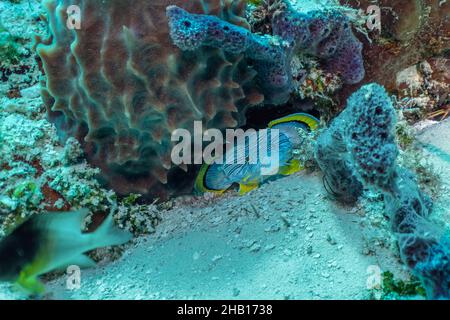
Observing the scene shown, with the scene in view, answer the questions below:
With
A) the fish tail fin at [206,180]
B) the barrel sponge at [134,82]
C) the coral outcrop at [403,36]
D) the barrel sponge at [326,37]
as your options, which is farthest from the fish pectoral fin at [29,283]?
the coral outcrop at [403,36]

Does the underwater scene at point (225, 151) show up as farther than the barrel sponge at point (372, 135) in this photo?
Yes

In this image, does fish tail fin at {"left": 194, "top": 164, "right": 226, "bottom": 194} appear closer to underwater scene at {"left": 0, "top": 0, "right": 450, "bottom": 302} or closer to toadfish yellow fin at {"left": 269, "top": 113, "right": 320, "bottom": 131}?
underwater scene at {"left": 0, "top": 0, "right": 450, "bottom": 302}

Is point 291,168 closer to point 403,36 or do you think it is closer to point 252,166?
point 252,166

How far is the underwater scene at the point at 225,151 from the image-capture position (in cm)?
234

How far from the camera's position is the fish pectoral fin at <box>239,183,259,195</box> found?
11.3 ft

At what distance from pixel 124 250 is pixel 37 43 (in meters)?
1.98

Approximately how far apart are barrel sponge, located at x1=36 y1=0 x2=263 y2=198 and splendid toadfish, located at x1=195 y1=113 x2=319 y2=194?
1.08ft

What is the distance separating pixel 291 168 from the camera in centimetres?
345

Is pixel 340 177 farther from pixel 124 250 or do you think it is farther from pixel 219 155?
pixel 124 250

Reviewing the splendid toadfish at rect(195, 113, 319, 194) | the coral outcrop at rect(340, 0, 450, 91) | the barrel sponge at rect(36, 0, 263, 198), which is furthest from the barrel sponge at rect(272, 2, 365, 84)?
the splendid toadfish at rect(195, 113, 319, 194)

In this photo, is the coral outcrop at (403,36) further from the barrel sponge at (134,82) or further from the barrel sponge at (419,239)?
the barrel sponge at (419,239)

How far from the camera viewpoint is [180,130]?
2891 millimetres

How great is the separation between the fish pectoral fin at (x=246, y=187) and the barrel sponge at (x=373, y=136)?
4.65ft

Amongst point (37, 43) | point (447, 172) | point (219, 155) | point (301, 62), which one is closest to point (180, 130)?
point (219, 155)
